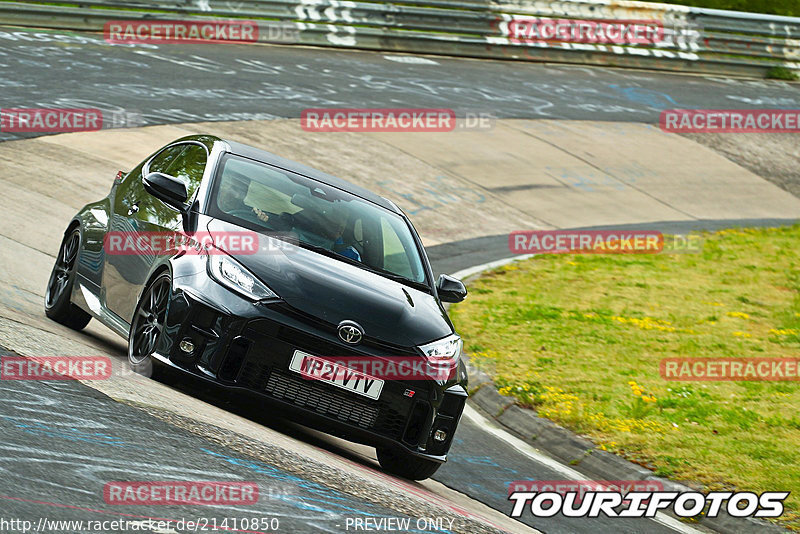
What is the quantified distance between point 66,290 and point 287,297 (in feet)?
8.72

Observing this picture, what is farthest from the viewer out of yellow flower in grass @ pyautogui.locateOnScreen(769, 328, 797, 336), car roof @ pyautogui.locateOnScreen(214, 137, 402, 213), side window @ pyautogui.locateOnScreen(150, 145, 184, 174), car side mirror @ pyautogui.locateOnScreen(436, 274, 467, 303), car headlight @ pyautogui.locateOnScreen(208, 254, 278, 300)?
yellow flower in grass @ pyautogui.locateOnScreen(769, 328, 797, 336)

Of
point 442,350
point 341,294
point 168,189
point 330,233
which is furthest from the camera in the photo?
point 330,233

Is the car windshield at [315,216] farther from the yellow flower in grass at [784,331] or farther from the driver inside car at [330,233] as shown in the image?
the yellow flower in grass at [784,331]

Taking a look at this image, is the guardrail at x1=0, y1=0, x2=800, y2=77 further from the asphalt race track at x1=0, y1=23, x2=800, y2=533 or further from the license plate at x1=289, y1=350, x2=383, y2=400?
the license plate at x1=289, y1=350, x2=383, y2=400

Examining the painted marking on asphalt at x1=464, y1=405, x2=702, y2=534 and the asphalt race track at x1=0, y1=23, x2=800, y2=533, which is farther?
the painted marking on asphalt at x1=464, y1=405, x2=702, y2=534

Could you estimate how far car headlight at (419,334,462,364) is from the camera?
6.88 meters

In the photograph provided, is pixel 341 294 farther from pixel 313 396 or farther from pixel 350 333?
pixel 313 396

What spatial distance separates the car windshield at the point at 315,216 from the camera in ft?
24.7

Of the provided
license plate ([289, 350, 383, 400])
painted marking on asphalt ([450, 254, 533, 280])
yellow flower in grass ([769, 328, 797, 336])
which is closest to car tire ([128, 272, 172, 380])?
license plate ([289, 350, 383, 400])

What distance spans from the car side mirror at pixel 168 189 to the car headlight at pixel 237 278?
28.7 inches

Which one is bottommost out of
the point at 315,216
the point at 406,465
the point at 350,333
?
the point at 406,465

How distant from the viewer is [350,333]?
660 cm

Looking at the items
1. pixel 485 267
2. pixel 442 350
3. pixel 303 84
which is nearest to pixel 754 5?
pixel 303 84

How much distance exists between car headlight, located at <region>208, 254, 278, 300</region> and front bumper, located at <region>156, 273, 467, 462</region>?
0.16 ft
